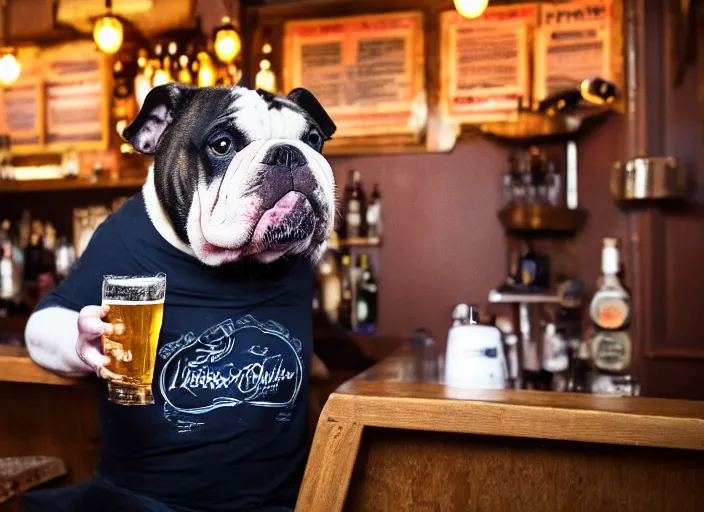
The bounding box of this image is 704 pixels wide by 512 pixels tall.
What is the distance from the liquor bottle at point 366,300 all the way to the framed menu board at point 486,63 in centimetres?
83

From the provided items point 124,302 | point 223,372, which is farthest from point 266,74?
point 124,302

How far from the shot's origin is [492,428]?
1063 mm

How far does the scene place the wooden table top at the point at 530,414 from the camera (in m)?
1.00

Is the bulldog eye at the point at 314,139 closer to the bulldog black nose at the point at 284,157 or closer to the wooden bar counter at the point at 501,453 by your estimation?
the bulldog black nose at the point at 284,157

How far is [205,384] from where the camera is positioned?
A: 1.25 metres

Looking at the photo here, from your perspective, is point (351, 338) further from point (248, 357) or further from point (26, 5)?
point (26, 5)

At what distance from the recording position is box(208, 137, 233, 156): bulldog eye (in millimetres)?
1265

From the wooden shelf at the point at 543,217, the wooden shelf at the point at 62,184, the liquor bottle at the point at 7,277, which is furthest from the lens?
the liquor bottle at the point at 7,277

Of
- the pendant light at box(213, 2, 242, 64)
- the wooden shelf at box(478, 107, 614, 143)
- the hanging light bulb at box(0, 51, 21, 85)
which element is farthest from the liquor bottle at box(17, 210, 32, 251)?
the wooden shelf at box(478, 107, 614, 143)

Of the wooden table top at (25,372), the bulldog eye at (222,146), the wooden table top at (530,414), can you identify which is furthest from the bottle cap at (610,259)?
the wooden table top at (25,372)

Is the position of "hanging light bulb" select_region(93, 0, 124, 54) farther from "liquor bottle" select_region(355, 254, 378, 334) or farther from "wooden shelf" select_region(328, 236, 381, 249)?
"liquor bottle" select_region(355, 254, 378, 334)

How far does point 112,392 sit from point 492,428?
61cm

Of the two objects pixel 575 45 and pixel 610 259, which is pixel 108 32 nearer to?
pixel 575 45

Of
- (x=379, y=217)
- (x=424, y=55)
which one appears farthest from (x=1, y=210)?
(x=424, y=55)
